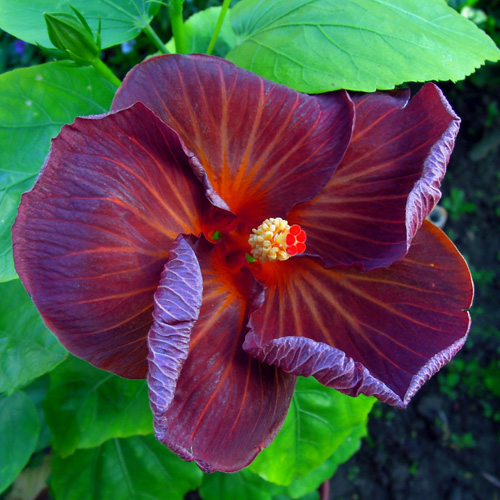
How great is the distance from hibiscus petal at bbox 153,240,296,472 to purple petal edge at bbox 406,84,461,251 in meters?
0.24

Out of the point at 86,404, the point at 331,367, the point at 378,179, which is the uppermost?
the point at 378,179

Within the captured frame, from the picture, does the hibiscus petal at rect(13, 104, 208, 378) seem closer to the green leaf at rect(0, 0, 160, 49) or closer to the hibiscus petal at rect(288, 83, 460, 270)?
the hibiscus petal at rect(288, 83, 460, 270)

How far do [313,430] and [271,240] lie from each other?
0.55 m

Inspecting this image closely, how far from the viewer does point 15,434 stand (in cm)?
119

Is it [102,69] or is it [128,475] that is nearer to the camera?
[102,69]

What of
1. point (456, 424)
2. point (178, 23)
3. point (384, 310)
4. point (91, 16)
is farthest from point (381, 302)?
point (456, 424)

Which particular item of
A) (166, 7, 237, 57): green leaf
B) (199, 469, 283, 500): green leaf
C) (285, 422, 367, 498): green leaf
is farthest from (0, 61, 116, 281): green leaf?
(285, 422, 367, 498): green leaf

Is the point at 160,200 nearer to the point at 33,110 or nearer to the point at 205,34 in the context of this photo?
the point at 33,110

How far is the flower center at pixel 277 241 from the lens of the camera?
2.41 feet

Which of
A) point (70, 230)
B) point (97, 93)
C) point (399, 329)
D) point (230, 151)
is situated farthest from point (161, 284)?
point (97, 93)

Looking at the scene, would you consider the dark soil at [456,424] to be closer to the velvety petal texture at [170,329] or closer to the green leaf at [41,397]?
the green leaf at [41,397]

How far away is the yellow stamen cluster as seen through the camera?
73cm

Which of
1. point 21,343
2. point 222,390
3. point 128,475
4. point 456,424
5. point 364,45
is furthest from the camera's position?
point 456,424

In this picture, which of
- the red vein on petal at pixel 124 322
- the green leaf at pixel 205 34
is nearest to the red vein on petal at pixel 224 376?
the red vein on petal at pixel 124 322
